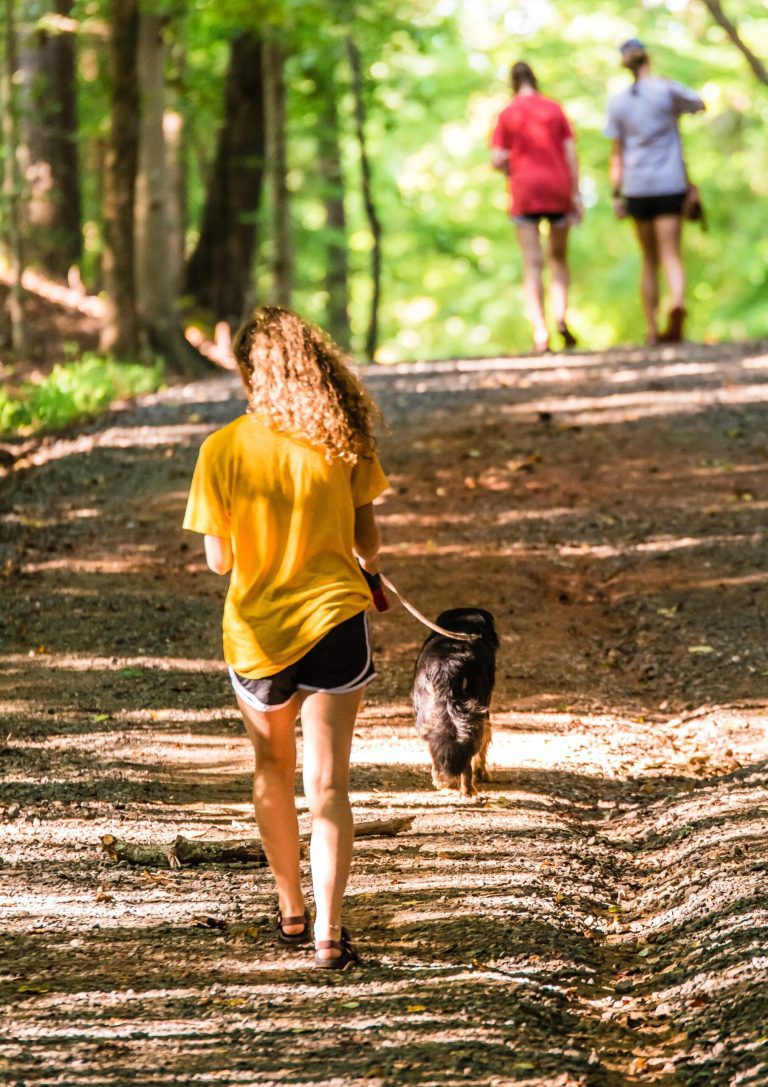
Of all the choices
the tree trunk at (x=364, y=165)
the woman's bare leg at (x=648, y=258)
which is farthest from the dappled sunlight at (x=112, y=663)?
the tree trunk at (x=364, y=165)

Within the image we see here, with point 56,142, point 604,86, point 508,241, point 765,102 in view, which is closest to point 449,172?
point 508,241

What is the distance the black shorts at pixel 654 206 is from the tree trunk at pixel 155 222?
5.32 m

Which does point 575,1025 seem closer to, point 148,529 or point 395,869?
point 395,869

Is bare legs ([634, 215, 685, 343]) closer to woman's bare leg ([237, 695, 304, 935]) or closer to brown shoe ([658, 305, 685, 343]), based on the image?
brown shoe ([658, 305, 685, 343])

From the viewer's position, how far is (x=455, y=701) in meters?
5.84

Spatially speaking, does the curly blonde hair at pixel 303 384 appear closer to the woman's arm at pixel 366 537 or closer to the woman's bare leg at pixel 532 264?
the woman's arm at pixel 366 537

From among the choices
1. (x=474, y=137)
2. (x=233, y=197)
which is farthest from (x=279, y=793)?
(x=474, y=137)

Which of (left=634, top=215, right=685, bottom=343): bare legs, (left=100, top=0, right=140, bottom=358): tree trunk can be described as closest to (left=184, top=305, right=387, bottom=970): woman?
(left=634, top=215, right=685, bottom=343): bare legs

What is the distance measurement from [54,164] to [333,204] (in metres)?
9.45

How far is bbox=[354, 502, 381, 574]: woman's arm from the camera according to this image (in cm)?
448

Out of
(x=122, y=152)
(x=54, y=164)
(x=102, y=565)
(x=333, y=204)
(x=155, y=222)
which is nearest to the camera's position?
(x=102, y=565)

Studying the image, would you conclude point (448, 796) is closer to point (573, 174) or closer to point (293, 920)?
point (293, 920)

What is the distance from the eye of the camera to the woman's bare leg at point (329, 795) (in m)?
4.28

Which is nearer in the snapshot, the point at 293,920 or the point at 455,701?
the point at 293,920
